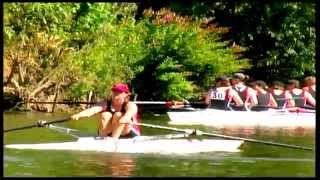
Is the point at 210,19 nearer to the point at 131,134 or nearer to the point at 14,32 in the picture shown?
the point at 14,32

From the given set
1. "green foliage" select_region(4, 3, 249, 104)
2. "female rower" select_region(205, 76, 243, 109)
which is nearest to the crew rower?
"female rower" select_region(205, 76, 243, 109)

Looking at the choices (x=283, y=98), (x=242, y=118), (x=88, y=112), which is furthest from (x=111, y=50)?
(x=88, y=112)

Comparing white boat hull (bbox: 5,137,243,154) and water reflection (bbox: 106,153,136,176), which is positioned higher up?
white boat hull (bbox: 5,137,243,154)

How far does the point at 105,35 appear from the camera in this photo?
2069 cm

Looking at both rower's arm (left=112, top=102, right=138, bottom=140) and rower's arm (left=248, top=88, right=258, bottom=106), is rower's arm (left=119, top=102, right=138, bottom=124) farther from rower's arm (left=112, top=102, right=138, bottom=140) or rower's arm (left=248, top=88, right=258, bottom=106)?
rower's arm (left=248, top=88, right=258, bottom=106)

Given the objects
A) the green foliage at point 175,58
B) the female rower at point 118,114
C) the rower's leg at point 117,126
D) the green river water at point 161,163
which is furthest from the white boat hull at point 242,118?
the rower's leg at point 117,126

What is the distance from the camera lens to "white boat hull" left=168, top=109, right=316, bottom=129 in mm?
17234

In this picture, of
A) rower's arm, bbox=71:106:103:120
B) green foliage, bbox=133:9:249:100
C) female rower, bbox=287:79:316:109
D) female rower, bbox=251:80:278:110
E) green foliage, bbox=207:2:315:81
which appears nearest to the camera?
rower's arm, bbox=71:106:103:120

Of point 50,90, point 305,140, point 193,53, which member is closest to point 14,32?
point 50,90

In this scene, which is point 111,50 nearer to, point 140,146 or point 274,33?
point 274,33

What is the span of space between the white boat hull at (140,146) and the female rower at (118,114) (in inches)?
7.1

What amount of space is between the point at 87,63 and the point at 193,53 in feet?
10.6

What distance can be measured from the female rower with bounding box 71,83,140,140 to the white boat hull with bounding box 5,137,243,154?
181mm

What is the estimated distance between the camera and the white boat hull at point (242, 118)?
56.5ft
